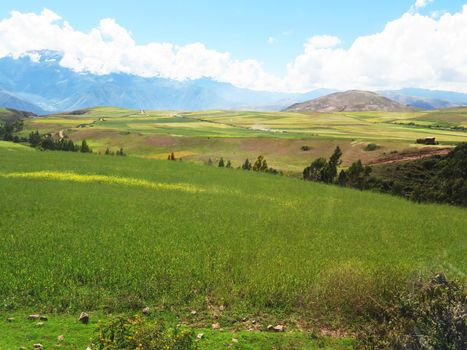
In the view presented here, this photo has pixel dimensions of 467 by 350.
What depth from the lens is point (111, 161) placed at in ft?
216

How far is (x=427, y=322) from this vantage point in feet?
31.9

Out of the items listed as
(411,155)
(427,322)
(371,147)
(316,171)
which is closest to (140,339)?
(427,322)

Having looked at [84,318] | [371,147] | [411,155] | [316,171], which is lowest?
[316,171]

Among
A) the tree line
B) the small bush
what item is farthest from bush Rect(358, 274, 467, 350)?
the small bush

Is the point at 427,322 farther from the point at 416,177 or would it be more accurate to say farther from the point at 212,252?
the point at 416,177

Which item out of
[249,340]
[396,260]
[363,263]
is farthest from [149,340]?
[396,260]

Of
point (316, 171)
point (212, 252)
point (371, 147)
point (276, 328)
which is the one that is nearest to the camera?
point (276, 328)

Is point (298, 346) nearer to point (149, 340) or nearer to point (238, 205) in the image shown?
point (149, 340)

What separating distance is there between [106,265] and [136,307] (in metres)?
3.72

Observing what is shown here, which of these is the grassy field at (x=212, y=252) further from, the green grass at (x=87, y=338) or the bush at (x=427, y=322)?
the bush at (x=427, y=322)

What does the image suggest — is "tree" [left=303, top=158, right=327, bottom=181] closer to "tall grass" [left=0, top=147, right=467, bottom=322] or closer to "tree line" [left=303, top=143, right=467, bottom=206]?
"tree line" [left=303, top=143, right=467, bottom=206]

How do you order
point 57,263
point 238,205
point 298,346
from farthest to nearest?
point 238,205, point 57,263, point 298,346

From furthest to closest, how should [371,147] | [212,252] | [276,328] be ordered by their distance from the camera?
[371,147]
[212,252]
[276,328]

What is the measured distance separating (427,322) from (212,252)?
11608mm
